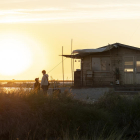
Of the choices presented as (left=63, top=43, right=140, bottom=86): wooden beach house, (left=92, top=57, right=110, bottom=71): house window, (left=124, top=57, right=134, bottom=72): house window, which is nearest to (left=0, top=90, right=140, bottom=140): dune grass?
(left=63, top=43, right=140, bottom=86): wooden beach house

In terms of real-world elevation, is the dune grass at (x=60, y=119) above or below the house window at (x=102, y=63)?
below

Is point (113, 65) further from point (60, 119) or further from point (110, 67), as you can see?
point (60, 119)

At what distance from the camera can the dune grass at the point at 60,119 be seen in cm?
1049

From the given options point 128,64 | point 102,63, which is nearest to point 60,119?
point 102,63

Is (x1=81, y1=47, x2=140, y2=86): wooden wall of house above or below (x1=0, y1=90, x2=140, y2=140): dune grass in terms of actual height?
above

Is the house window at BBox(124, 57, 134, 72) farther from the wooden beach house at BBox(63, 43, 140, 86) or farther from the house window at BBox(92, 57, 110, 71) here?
the house window at BBox(92, 57, 110, 71)

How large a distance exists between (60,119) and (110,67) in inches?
600

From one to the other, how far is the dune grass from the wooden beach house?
38.6ft

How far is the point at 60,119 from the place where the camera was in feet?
37.7

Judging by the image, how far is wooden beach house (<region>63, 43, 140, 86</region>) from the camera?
2558 cm

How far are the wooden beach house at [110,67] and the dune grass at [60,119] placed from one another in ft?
38.6

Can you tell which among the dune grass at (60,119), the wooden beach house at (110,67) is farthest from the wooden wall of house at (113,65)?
the dune grass at (60,119)

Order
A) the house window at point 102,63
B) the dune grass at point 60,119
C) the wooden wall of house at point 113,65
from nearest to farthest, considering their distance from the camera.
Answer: the dune grass at point 60,119 → the wooden wall of house at point 113,65 → the house window at point 102,63

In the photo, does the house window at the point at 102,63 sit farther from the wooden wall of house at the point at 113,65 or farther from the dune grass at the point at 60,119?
the dune grass at the point at 60,119
